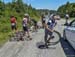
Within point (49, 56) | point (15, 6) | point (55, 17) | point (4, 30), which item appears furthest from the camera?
point (15, 6)

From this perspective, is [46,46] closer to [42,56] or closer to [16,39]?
[42,56]

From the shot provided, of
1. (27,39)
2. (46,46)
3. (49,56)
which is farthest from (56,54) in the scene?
(27,39)

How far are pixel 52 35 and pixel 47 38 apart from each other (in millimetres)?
559

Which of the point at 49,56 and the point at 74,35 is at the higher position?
the point at 74,35

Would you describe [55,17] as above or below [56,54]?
above

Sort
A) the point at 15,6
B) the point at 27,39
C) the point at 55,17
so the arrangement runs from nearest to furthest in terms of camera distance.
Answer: the point at 55,17
the point at 27,39
the point at 15,6

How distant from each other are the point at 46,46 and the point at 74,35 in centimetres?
303

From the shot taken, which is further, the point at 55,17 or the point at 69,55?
the point at 55,17

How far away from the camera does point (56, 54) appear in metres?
13.0

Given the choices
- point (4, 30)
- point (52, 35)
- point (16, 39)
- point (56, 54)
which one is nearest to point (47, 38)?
point (52, 35)

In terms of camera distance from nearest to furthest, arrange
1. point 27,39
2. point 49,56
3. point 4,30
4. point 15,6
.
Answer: point 49,56 < point 27,39 < point 4,30 < point 15,6

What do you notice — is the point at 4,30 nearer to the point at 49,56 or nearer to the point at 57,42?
the point at 57,42

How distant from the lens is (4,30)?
2742cm

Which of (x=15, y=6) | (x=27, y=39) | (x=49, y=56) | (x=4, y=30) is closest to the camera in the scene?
(x=49, y=56)
